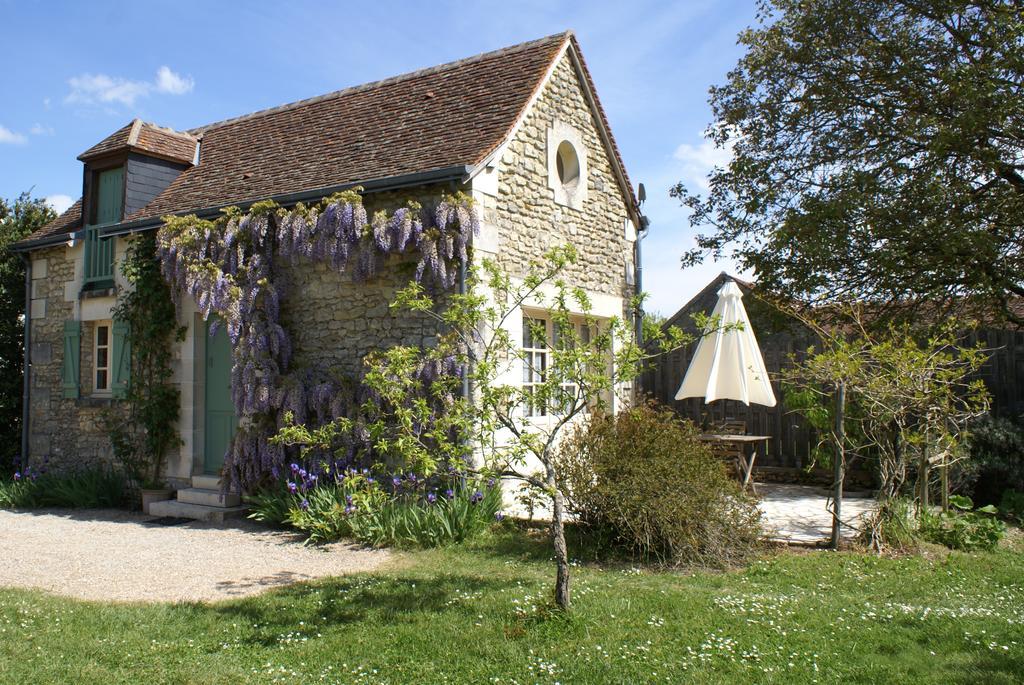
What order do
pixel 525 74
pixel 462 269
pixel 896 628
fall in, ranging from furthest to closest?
pixel 525 74 < pixel 462 269 < pixel 896 628

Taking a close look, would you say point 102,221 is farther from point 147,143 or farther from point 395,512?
point 395,512

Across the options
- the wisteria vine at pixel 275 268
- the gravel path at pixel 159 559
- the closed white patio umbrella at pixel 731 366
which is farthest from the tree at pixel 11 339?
the closed white patio umbrella at pixel 731 366

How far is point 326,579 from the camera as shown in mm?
5738

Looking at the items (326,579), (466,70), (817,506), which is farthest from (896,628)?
(466,70)

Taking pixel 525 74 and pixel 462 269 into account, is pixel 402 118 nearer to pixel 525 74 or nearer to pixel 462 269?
pixel 525 74

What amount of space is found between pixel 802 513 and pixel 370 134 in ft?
21.2

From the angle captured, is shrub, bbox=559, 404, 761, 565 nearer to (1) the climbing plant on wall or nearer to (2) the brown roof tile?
(2) the brown roof tile

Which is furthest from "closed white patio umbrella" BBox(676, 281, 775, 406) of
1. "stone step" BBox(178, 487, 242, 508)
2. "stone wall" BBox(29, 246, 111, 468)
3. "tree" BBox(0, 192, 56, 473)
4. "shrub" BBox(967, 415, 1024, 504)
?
"tree" BBox(0, 192, 56, 473)

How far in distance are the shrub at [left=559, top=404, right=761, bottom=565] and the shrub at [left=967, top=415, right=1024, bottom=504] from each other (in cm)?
356

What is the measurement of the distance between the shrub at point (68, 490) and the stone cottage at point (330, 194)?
0.41 meters

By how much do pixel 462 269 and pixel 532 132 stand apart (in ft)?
7.12

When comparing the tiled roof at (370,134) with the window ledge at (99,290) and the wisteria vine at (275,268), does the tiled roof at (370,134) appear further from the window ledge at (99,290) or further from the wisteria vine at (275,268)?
the window ledge at (99,290)

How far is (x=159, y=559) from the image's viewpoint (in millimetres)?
6672

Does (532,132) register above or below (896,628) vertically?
above
